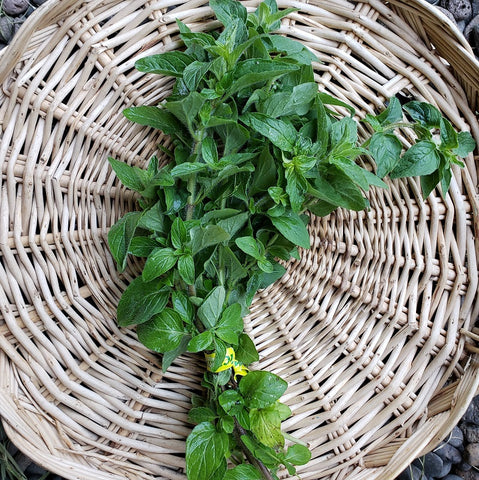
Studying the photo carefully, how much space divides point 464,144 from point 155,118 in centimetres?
50

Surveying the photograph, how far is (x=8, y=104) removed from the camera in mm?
797

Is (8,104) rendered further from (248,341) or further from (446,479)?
(446,479)

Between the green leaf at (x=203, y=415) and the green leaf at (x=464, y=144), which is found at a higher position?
the green leaf at (x=464, y=144)

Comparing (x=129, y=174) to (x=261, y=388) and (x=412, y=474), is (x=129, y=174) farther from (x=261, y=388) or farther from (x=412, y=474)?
(x=412, y=474)

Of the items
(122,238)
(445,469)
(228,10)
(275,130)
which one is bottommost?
(445,469)

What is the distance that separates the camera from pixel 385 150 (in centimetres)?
83

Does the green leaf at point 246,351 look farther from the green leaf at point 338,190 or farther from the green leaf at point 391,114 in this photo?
the green leaf at point 391,114

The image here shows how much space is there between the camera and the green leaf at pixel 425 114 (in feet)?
2.78

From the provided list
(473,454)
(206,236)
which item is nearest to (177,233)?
(206,236)

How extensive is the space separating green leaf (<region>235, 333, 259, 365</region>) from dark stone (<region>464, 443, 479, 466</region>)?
24.2 inches

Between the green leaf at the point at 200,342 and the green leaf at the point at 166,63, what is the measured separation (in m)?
0.38

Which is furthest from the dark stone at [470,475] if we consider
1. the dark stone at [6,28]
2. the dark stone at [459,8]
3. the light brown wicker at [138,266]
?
the dark stone at [6,28]

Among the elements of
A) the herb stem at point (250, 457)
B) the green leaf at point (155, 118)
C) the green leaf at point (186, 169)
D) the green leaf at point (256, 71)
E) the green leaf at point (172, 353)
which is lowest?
the herb stem at point (250, 457)

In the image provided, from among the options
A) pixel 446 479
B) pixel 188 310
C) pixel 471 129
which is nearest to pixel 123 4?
pixel 188 310
